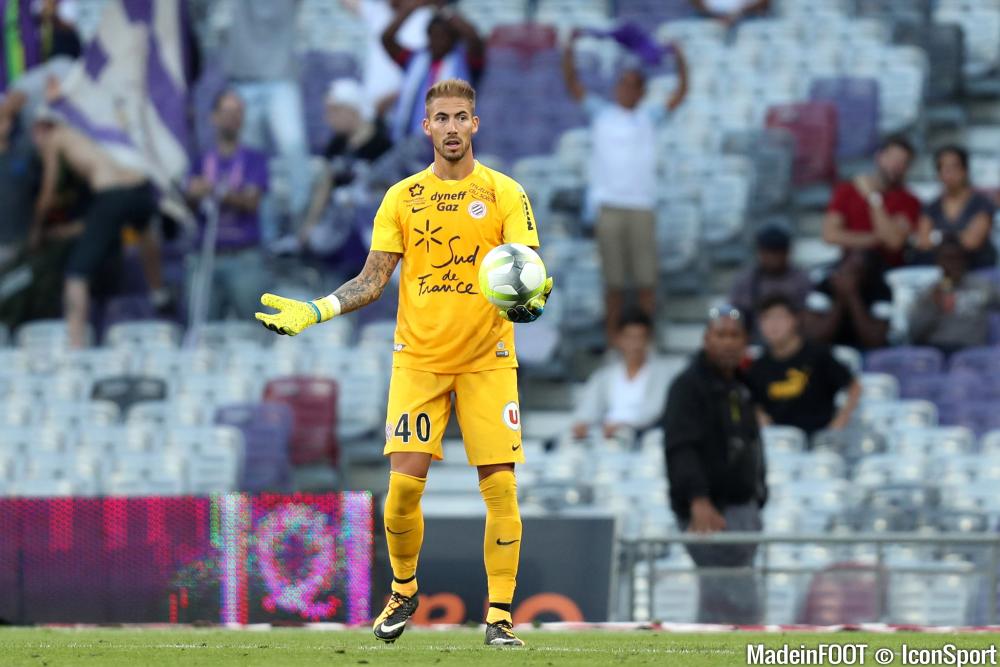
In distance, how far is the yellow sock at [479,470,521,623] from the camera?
8.73 m

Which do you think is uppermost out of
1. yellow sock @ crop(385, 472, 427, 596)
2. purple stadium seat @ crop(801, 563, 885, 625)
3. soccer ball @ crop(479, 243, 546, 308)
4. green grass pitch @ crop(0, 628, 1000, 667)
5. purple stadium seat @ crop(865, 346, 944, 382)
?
purple stadium seat @ crop(865, 346, 944, 382)

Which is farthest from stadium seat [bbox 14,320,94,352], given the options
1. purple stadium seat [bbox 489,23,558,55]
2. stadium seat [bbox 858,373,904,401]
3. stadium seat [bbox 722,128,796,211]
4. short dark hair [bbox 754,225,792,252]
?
stadium seat [bbox 858,373,904,401]

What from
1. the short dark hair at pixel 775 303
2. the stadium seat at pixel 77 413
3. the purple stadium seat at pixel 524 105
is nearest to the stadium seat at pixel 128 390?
the stadium seat at pixel 77 413

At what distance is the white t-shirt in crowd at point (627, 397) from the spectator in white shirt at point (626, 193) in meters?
0.98

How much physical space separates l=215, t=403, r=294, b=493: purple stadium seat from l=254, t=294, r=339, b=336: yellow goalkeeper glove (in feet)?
19.5

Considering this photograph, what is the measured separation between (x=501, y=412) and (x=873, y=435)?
566 centimetres

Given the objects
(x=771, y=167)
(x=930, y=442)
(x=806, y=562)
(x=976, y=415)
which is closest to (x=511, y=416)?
(x=806, y=562)

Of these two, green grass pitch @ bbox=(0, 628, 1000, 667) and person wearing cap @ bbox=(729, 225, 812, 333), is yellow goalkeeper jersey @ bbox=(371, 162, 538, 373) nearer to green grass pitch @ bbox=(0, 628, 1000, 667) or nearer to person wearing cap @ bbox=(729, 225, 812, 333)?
green grass pitch @ bbox=(0, 628, 1000, 667)

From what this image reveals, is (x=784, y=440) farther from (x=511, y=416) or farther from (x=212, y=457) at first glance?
(x=511, y=416)

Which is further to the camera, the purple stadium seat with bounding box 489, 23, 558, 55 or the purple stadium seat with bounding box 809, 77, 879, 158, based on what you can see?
the purple stadium seat with bounding box 489, 23, 558, 55

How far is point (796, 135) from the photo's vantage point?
1758 cm

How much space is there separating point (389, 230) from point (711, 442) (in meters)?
3.38

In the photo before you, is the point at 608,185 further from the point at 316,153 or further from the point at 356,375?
the point at 316,153

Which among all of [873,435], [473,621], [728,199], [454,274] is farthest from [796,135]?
[454,274]
